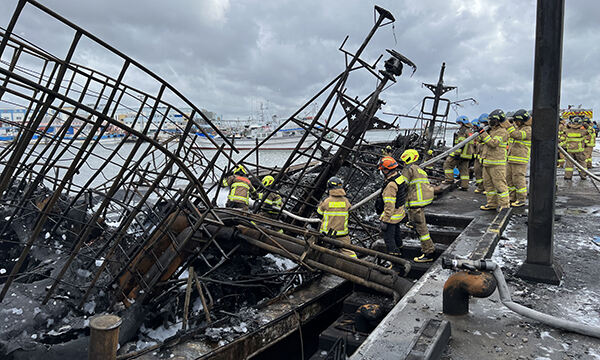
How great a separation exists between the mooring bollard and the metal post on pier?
369cm

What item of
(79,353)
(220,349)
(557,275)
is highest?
(557,275)

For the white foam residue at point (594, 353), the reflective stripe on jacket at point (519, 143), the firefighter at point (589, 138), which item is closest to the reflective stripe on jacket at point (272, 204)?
the reflective stripe on jacket at point (519, 143)

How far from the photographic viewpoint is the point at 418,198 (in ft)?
19.8

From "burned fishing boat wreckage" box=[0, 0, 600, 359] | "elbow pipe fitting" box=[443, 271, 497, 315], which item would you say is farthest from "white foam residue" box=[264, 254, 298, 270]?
"elbow pipe fitting" box=[443, 271, 497, 315]

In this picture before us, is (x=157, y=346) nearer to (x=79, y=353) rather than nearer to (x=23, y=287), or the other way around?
(x=79, y=353)

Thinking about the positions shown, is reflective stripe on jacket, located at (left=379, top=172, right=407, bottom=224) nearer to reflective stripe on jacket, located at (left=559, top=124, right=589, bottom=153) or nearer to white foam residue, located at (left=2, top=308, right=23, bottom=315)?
white foam residue, located at (left=2, top=308, right=23, bottom=315)

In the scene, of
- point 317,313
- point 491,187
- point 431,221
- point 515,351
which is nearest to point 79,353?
point 317,313

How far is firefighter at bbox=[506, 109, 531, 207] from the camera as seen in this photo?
680 cm

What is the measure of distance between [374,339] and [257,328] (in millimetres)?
2081

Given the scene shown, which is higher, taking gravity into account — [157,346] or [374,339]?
[374,339]

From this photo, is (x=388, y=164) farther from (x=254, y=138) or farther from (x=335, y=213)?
(x=254, y=138)

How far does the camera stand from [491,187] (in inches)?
285

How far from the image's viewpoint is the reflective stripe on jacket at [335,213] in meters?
6.27

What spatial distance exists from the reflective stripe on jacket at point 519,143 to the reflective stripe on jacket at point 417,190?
2.09 meters
